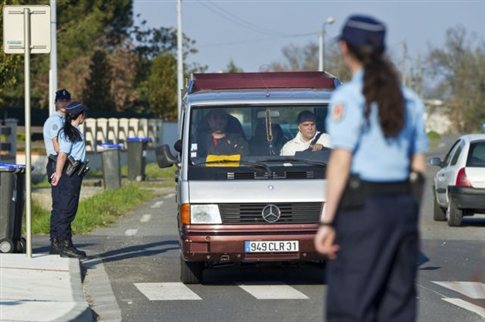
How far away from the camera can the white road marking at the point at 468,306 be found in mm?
10977

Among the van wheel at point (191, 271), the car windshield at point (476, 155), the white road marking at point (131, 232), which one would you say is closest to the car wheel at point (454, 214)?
the car windshield at point (476, 155)

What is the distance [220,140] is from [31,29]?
2535mm

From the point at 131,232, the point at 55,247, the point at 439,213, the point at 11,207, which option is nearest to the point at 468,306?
the point at 55,247

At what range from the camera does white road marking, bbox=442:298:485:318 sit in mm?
10977

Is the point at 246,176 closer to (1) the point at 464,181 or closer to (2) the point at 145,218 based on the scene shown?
(1) the point at 464,181

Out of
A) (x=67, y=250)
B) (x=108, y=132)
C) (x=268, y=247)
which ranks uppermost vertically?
(x=108, y=132)

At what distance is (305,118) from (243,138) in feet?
2.28

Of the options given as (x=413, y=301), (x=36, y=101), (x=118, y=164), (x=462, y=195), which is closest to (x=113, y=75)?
(x=36, y=101)

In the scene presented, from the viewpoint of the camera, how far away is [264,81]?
47.0 ft

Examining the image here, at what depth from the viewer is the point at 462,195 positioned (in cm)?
2042

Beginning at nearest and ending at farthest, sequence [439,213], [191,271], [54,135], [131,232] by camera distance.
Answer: [191,271], [54,135], [131,232], [439,213]

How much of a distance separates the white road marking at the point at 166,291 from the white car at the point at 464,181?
849cm

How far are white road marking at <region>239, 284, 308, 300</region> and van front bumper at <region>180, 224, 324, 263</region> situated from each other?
12.7 inches

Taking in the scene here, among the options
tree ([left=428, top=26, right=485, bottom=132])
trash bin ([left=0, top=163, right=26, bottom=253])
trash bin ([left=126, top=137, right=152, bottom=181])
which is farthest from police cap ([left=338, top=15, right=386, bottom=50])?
tree ([left=428, top=26, right=485, bottom=132])
